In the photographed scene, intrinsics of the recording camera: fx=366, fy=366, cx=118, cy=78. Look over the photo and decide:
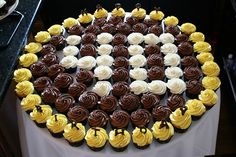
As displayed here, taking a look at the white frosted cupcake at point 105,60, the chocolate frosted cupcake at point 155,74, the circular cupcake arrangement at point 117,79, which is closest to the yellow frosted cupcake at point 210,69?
the circular cupcake arrangement at point 117,79

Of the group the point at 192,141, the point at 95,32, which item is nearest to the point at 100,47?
the point at 95,32

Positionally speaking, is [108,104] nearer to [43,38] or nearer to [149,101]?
[149,101]

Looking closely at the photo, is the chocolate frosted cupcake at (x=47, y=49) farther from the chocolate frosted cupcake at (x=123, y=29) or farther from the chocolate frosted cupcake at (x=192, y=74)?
the chocolate frosted cupcake at (x=192, y=74)

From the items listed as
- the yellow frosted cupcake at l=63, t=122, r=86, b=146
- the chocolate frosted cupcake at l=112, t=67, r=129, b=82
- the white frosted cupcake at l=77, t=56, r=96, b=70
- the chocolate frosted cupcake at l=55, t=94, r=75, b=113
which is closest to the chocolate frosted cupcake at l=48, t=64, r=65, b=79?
the white frosted cupcake at l=77, t=56, r=96, b=70

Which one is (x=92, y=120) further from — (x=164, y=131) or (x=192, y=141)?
(x=192, y=141)

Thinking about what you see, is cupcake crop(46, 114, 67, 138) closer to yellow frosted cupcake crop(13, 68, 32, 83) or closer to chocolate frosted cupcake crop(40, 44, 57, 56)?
yellow frosted cupcake crop(13, 68, 32, 83)

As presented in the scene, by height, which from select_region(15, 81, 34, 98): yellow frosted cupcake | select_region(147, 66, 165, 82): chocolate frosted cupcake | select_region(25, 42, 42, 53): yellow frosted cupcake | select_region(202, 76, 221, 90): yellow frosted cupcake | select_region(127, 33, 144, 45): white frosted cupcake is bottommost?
select_region(202, 76, 221, 90): yellow frosted cupcake
